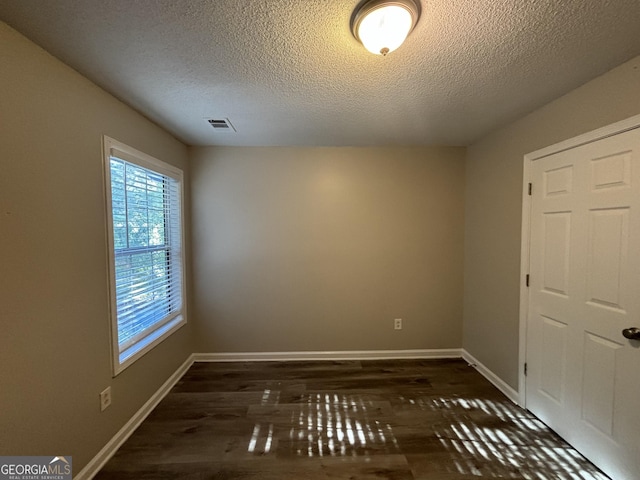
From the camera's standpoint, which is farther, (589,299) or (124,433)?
(124,433)

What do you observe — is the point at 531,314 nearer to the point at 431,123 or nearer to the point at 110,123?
the point at 431,123

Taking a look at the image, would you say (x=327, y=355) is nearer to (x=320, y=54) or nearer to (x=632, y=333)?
(x=632, y=333)

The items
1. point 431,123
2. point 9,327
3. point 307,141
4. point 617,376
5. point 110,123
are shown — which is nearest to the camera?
point 9,327

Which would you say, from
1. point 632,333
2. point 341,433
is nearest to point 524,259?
point 632,333

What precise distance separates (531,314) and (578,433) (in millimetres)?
778

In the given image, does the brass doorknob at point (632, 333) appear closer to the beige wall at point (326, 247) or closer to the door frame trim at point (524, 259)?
the door frame trim at point (524, 259)

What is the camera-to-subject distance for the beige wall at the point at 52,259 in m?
1.16

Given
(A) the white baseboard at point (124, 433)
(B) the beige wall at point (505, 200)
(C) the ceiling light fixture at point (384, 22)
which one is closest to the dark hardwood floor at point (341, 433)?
(A) the white baseboard at point (124, 433)

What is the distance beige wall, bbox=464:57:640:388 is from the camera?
153 centimetres

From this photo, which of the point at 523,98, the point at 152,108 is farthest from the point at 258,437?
the point at 523,98

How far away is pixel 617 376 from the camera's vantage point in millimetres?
1502

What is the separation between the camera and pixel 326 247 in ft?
9.75

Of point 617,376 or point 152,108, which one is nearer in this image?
point 617,376

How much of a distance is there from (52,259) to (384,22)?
77.4 inches
